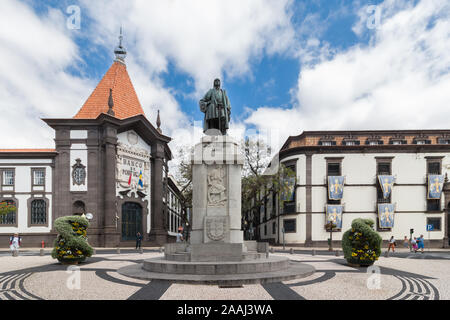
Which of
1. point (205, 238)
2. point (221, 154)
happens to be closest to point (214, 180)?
point (221, 154)

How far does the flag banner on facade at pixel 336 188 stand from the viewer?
35.4m

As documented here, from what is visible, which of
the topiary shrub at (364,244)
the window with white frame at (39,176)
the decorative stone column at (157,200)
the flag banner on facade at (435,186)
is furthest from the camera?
the flag banner on facade at (435,186)

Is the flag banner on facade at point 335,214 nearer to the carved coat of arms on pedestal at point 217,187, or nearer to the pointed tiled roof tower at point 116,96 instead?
the pointed tiled roof tower at point 116,96

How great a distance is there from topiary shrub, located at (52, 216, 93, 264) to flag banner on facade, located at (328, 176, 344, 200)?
28434 millimetres

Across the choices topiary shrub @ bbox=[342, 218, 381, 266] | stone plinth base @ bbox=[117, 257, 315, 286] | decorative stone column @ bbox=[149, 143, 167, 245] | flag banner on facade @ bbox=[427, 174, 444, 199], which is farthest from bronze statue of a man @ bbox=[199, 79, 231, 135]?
flag banner on facade @ bbox=[427, 174, 444, 199]

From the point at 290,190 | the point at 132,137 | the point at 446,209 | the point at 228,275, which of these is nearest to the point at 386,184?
the point at 446,209

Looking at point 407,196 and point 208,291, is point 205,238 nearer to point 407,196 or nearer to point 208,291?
point 208,291

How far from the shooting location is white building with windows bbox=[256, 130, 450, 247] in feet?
116

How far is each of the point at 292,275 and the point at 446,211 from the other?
34861 mm

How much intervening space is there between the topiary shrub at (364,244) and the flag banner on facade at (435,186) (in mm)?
28005

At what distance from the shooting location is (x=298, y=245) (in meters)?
35.4

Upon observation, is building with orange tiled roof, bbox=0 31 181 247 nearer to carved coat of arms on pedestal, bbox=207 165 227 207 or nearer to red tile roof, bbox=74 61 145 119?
red tile roof, bbox=74 61 145 119

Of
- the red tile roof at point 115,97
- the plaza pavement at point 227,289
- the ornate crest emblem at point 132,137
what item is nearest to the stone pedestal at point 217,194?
the plaza pavement at point 227,289

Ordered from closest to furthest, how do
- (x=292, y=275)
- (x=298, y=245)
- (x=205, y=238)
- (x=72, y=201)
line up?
(x=292, y=275) → (x=205, y=238) → (x=72, y=201) → (x=298, y=245)
